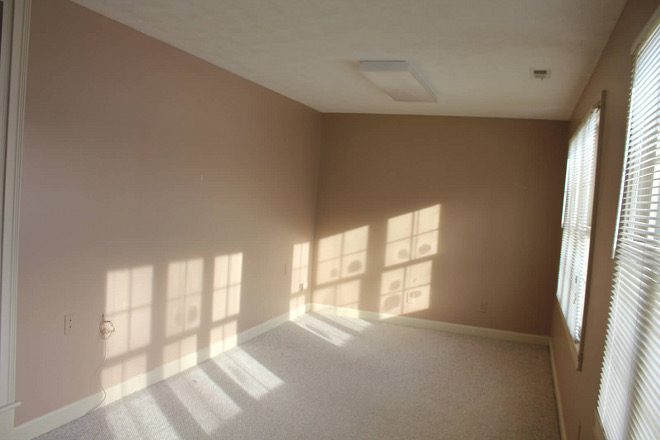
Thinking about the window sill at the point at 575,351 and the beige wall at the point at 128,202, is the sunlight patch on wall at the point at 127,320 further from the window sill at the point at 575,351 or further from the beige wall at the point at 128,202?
the window sill at the point at 575,351

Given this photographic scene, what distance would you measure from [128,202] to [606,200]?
9.21ft

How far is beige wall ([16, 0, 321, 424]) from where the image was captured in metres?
2.77

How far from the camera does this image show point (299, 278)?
19.5 ft

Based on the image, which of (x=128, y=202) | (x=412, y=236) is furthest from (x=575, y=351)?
(x=412, y=236)

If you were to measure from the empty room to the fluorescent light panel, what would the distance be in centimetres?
3

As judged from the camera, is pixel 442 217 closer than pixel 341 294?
Yes

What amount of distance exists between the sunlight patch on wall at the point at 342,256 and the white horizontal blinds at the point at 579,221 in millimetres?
2462

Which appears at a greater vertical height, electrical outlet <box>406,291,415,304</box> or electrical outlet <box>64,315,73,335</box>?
electrical outlet <box>64,315,73,335</box>

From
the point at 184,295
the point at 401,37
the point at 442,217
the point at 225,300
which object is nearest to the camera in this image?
the point at 401,37

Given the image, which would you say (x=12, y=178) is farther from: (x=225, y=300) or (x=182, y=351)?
(x=225, y=300)

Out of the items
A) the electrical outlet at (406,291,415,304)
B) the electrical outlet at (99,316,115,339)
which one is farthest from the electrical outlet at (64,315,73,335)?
the electrical outlet at (406,291,415,304)

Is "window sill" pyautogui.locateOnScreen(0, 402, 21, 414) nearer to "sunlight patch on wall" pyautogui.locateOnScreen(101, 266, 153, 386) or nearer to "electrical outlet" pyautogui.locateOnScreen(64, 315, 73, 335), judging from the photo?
"electrical outlet" pyautogui.locateOnScreen(64, 315, 73, 335)

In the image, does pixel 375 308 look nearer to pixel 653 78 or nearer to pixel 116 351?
pixel 116 351

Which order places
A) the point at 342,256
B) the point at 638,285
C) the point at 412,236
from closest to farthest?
the point at 638,285
the point at 412,236
the point at 342,256
